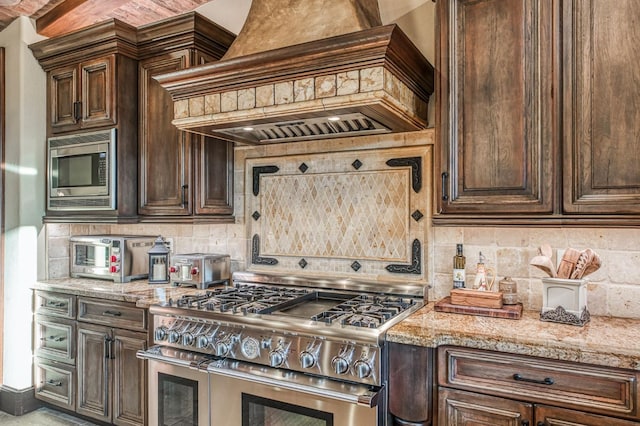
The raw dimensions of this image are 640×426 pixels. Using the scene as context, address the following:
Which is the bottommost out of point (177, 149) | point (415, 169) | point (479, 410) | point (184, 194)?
point (479, 410)

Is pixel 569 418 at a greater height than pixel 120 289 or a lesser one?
lesser

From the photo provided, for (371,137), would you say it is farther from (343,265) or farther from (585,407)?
(585,407)

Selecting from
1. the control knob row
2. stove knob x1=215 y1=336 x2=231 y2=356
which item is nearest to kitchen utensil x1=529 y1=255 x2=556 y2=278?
the control knob row

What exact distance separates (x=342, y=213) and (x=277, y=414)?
46.1 inches

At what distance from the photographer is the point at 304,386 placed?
1828mm

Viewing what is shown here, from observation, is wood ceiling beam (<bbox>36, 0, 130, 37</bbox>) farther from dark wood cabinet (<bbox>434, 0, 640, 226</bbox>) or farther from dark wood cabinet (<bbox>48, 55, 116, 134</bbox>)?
dark wood cabinet (<bbox>434, 0, 640, 226</bbox>)

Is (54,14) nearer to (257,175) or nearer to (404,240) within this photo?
(257,175)

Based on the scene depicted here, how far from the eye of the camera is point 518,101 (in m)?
1.85

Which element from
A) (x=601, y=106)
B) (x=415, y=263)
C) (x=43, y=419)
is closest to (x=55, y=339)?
(x=43, y=419)

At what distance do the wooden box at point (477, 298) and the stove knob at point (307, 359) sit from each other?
735 mm

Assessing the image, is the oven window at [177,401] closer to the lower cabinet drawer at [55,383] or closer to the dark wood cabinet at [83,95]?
the lower cabinet drawer at [55,383]

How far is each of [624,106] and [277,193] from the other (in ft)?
6.17

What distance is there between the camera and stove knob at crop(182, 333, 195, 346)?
2.17m

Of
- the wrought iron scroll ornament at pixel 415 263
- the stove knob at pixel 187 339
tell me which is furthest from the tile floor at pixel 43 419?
the wrought iron scroll ornament at pixel 415 263
